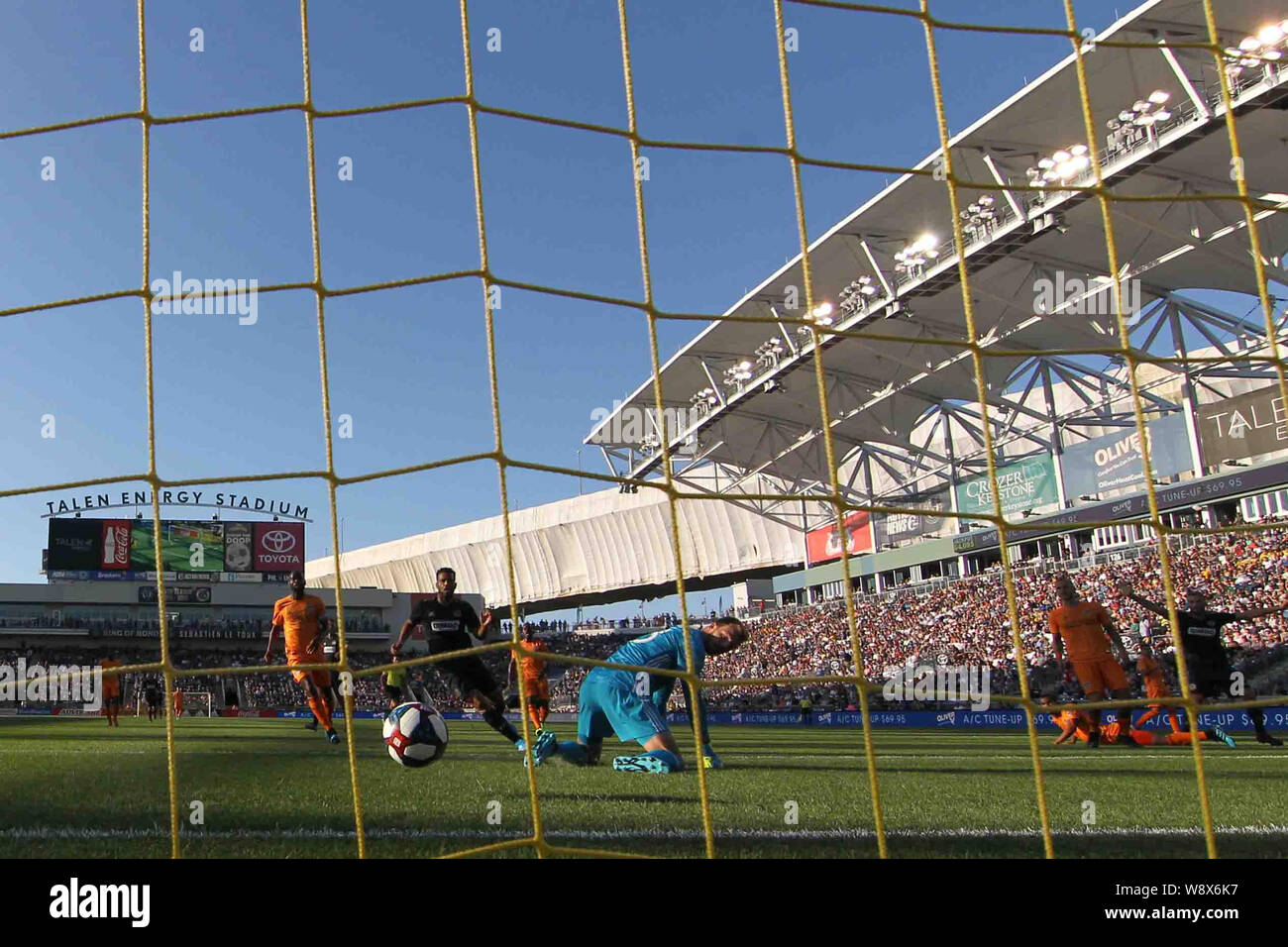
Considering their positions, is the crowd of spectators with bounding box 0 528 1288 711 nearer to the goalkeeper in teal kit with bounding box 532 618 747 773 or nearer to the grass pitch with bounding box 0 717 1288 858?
the goalkeeper in teal kit with bounding box 532 618 747 773

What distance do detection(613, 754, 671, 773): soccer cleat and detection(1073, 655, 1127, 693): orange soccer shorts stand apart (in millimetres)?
4570

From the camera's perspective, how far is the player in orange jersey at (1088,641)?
8.86m

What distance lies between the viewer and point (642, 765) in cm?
632

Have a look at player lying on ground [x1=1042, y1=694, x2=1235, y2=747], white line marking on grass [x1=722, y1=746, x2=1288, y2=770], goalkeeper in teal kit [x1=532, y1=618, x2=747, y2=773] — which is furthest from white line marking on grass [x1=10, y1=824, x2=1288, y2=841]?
player lying on ground [x1=1042, y1=694, x2=1235, y2=747]

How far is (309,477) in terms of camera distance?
379 cm

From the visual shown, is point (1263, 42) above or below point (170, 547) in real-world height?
above

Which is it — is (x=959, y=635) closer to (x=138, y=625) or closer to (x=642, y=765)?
(x=642, y=765)

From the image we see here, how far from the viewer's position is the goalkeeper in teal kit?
20.6 ft

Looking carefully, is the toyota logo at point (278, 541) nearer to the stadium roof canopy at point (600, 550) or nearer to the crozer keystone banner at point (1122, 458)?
the stadium roof canopy at point (600, 550)

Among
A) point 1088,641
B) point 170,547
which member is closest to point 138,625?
point 170,547

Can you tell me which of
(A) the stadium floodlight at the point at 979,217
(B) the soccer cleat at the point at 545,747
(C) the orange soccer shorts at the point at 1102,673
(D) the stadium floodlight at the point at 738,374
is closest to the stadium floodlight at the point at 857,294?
(A) the stadium floodlight at the point at 979,217

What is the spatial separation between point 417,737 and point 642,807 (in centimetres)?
161

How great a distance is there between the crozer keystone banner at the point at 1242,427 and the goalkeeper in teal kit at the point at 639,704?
1879 cm
